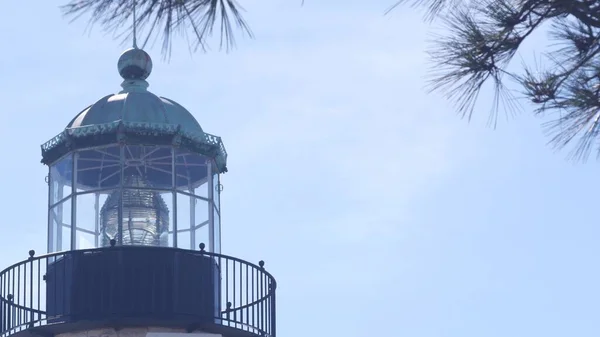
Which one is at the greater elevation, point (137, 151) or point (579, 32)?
point (137, 151)

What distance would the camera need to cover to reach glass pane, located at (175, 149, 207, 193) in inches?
1013

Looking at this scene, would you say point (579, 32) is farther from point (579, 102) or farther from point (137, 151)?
point (137, 151)

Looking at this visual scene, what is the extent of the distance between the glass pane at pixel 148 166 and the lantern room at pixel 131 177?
1cm

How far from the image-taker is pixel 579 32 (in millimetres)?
14469

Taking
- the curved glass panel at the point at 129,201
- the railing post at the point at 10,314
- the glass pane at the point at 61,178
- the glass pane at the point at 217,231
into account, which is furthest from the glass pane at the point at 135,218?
the railing post at the point at 10,314

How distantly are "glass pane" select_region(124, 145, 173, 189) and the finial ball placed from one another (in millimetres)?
→ 1165

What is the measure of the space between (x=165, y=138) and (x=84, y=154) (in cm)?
105

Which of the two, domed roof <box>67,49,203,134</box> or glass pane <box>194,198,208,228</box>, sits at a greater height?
domed roof <box>67,49,203,134</box>

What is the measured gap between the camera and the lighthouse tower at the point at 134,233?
2409 cm

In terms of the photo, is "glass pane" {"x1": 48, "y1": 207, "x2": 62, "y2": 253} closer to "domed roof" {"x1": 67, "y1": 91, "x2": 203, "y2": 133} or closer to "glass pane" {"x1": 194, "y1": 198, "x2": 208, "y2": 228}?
"domed roof" {"x1": 67, "y1": 91, "x2": 203, "y2": 133}

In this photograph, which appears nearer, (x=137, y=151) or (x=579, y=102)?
(x=579, y=102)

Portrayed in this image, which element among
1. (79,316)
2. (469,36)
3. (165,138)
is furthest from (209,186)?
(469,36)

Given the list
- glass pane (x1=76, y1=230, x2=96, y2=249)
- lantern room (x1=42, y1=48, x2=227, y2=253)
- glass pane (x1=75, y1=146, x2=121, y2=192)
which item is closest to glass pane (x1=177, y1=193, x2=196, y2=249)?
lantern room (x1=42, y1=48, x2=227, y2=253)

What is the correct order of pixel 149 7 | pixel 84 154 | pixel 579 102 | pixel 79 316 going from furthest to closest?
pixel 84 154 < pixel 79 316 < pixel 579 102 < pixel 149 7
